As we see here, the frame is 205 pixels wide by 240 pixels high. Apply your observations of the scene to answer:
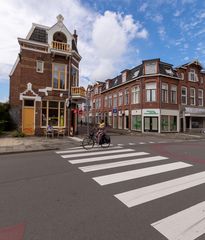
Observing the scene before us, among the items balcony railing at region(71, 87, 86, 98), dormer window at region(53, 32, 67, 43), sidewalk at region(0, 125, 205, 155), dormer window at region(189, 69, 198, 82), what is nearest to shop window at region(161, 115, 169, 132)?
dormer window at region(189, 69, 198, 82)

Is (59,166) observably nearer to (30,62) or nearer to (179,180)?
(179,180)

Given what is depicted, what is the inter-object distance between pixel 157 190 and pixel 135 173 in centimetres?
131

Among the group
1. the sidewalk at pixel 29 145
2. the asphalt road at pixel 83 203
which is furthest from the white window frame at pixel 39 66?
the asphalt road at pixel 83 203

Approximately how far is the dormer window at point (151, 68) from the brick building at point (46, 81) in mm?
10932

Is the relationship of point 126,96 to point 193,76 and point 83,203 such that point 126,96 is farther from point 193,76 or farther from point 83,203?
point 83,203

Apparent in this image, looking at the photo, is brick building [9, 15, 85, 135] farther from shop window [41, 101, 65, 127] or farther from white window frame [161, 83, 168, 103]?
white window frame [161, 83, 168, 103]

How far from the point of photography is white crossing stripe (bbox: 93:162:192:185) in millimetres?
5078

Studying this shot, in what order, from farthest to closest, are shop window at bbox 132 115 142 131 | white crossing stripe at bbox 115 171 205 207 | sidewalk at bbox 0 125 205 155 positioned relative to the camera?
shop window at bbox 132 115 142 131 < sidewalk at bbox 0 125 205 155 < white crossing stripe at bbox 115 171 205 207

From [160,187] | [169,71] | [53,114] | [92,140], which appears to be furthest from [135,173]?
[169,71]

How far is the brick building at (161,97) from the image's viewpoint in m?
24.5

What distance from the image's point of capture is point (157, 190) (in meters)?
4.39

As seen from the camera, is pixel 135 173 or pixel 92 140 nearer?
pixel 135 173

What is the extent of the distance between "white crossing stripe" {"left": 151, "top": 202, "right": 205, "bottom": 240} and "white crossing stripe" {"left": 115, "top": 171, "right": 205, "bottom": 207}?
0.72m

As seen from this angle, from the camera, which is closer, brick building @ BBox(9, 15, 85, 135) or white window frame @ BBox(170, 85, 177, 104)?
brick building @ BBox(9, 15, 85, 135)
